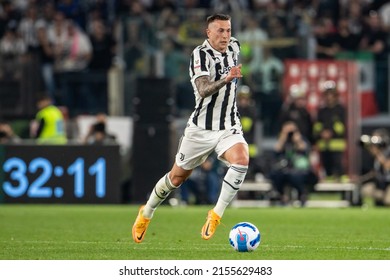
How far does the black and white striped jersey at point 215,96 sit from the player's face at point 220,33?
9 centimetres

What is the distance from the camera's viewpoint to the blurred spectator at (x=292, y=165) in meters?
23.4

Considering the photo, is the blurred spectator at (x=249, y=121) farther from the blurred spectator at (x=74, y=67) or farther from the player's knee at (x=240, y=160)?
the player's knee at (x=240, y=160)

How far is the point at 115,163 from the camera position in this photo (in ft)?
76.3

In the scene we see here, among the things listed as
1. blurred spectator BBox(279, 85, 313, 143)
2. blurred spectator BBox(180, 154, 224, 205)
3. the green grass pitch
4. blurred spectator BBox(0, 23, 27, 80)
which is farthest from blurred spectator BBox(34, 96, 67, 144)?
blurred spectator BBox(279, 85, 313, 143)

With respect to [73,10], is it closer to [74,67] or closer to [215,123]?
[74,67]

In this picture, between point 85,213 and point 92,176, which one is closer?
point 85,213

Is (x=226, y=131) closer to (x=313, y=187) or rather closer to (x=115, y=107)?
(x=313, y=187)

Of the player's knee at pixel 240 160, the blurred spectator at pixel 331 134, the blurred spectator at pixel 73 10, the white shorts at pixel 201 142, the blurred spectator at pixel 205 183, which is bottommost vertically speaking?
the blurred spectator at pixel 205 183

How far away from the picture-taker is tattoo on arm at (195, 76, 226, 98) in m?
12.9

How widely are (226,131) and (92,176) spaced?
9856 mm

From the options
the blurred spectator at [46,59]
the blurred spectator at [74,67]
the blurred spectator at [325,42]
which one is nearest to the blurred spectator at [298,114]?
the blurred spectator at [325,42]

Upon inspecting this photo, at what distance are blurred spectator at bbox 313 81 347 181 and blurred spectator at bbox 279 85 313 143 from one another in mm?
206

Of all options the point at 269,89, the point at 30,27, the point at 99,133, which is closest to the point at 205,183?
the point at 99,133
